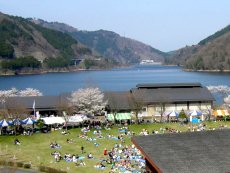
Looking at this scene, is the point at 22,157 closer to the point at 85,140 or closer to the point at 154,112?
the point at 85,140

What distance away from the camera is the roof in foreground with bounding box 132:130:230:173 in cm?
1788

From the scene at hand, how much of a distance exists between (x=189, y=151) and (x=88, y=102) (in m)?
39.9

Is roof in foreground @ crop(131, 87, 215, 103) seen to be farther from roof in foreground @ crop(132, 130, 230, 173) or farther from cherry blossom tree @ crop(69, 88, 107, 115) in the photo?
roof in foreground @ crop(132, 130, 230, 173)

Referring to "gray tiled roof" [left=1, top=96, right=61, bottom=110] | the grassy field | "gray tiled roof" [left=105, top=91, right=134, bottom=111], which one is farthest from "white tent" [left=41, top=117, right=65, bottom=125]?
"gray tiled roof" [left=105, top=91, right=134, bottom=111]

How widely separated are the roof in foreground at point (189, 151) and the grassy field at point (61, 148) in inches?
522

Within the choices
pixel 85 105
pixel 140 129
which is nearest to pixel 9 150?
pixel 140 129

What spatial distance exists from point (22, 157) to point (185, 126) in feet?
72.0

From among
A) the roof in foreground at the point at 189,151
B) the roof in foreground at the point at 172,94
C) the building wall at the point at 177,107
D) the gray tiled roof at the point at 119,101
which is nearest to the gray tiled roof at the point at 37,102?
the gray tiled roof at the point at 119,101

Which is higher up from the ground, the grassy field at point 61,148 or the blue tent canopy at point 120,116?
the blue tent canopy at point 120,116

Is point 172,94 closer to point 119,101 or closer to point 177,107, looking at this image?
point 177,107

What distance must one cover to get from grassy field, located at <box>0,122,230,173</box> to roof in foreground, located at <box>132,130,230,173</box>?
13261 millimetres

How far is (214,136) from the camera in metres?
20.6

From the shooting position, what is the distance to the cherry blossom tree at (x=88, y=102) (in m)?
58.2

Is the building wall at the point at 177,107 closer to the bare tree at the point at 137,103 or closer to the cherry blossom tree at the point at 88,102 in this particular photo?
the bare tree at the point at 137,103
